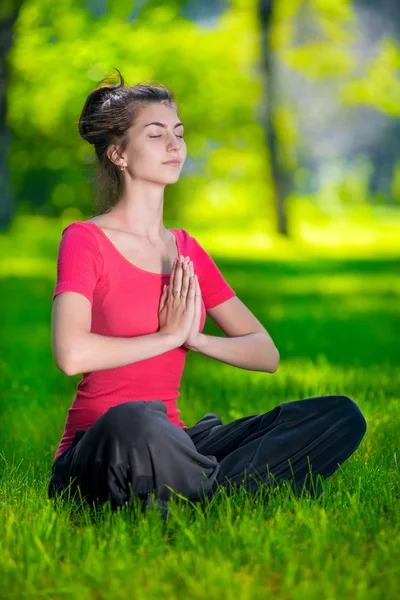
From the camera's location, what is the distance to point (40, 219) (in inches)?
1385

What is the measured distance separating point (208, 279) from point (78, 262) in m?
0.69

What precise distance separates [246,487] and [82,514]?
1.92ft

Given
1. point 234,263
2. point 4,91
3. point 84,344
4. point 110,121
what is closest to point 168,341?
point 84,344

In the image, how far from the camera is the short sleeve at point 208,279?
4.24 metres

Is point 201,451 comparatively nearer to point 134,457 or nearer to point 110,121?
point 134,457

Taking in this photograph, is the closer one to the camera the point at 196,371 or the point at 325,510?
the point at 325,510

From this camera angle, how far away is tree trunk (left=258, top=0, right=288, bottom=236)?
2517 centimetres

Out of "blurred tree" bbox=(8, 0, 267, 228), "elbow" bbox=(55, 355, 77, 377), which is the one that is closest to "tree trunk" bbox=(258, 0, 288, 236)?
"blurred tree" bbox=(8, 0, 267, 228)

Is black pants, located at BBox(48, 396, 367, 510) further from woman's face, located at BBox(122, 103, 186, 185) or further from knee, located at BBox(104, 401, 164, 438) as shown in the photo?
woman's face, located at BBox(122, 103, 186, 185)

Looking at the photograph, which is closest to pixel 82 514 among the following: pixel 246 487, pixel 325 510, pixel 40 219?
pixel 246 487

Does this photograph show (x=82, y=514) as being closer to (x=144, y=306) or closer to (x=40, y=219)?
(x=144, y=306)

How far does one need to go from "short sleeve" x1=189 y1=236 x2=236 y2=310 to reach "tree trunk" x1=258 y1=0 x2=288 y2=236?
71.2 ft

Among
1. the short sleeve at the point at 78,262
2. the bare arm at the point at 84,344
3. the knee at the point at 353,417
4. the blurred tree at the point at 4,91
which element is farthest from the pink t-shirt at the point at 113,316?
the blurred tree at the point at 4,91

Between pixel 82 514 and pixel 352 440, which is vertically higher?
pixel 352 440
